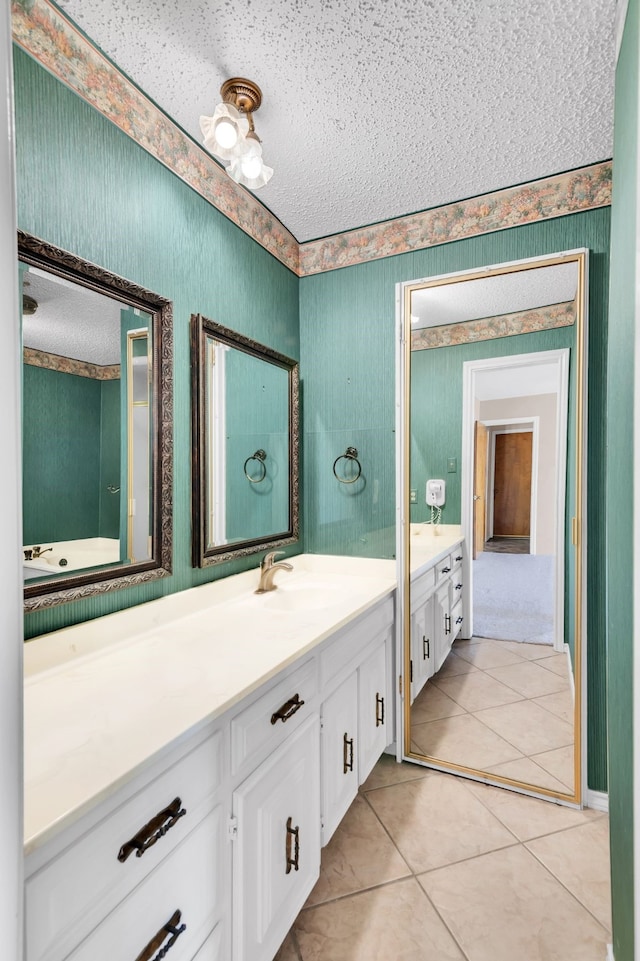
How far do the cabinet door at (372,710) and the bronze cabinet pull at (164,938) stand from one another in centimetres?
97

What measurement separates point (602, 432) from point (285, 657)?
1488 millimetres

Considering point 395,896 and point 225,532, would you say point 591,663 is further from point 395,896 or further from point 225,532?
point 225,532

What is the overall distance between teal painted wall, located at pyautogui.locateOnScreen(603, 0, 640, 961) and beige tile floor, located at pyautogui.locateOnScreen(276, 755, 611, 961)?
0.98 feet

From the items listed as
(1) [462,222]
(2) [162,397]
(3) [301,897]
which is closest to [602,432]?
(1) [462,222]

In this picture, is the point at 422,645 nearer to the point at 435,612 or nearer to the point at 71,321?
the point at 435,612

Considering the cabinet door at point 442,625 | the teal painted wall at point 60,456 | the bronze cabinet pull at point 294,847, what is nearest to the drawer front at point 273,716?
the bronze cabinet pull at point 294,847

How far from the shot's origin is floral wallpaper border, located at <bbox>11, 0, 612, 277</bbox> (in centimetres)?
125

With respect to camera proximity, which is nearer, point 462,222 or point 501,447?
point 501,447

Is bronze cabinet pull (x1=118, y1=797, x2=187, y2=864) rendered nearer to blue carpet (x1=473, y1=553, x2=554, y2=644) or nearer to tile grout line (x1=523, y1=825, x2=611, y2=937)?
tile grout line (x1=523, y1=825, x2=611, y2=937)

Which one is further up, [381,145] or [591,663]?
[381,145]

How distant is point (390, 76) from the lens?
143 centimetres

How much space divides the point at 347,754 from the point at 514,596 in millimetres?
964

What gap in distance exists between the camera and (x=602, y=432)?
1.81 metres

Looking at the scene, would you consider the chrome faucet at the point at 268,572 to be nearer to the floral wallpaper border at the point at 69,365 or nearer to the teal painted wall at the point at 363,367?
the teal painted wall at the point at 363,367
